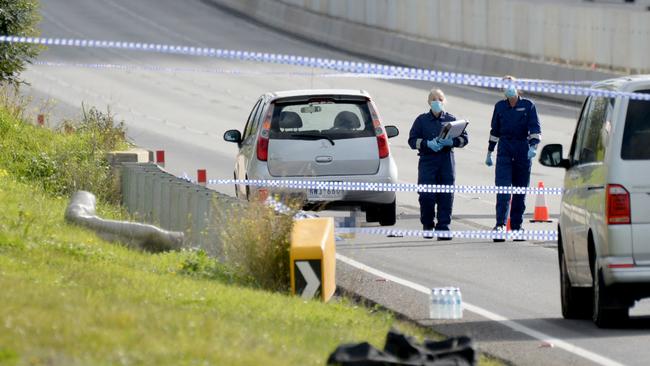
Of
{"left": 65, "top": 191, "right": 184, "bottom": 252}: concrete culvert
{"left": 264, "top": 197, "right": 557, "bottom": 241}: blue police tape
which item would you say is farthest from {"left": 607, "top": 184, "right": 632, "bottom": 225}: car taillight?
{"left": 264, "top": 197, "right": 557, "bottom": 241}: blue police tape

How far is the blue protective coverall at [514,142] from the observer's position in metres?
18.9

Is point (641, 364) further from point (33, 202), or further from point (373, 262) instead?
point (33, 202)

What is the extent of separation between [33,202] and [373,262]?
3.42 m

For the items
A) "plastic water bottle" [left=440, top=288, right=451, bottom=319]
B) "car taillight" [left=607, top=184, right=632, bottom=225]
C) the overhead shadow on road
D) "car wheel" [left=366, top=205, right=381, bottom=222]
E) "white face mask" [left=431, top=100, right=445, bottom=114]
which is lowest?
the overhead shadow on road

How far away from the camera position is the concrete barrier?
4191 cm

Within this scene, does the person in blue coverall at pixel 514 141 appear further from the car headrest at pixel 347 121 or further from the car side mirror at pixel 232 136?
the car side mirror at pixel 232 136

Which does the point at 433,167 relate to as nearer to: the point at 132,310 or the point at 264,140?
the point at 264,140

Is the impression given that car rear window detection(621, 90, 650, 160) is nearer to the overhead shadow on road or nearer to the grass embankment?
the overhead shadow on road

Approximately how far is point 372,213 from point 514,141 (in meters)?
1.93

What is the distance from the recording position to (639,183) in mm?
11859

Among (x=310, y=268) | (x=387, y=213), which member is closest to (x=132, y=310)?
(x=310, y=268)

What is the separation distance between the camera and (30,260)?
12.2m

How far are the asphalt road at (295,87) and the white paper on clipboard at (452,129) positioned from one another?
1211 mm

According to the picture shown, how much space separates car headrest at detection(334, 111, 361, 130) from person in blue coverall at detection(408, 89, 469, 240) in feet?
2.20
